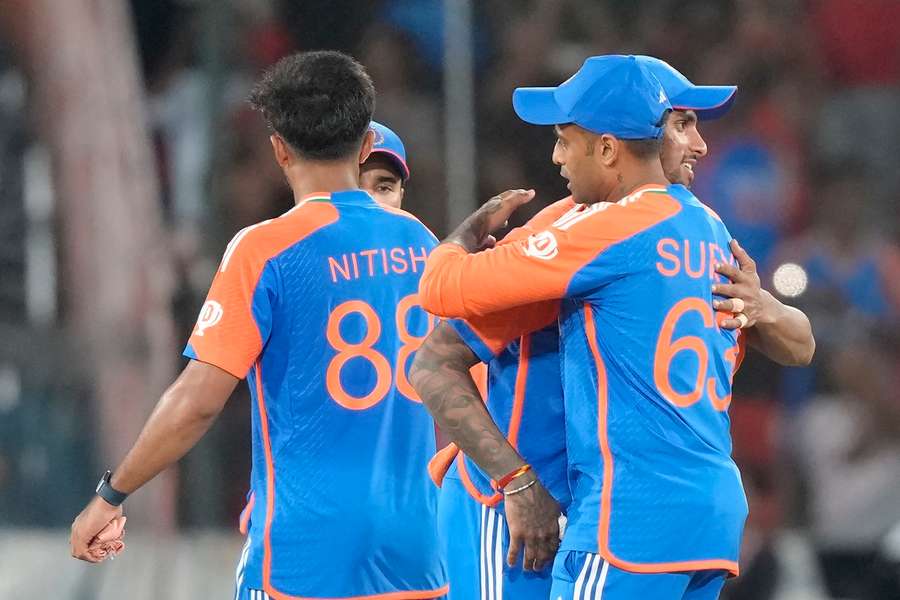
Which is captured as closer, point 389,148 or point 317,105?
point 317,105

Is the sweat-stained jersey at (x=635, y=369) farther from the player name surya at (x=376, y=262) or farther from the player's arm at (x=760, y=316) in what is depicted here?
the player name surya at (x=376, y=262)

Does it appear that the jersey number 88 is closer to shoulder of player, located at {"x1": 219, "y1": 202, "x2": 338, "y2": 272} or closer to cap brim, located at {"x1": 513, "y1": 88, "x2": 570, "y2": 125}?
shoulder of player, located at {"x1": 219, "y1": 202, "x2": 338, "y2": 272}

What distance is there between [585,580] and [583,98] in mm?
933

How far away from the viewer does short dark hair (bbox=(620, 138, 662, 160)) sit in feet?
9.39

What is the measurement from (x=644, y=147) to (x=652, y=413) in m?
0.54

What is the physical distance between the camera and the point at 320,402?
302cm

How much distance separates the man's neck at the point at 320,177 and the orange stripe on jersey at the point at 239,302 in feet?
0.46

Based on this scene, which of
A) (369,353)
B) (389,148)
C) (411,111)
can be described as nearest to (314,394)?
(369,353)

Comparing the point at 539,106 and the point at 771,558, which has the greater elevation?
the point at 539,106

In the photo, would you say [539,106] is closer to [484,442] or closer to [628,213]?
[628,213]

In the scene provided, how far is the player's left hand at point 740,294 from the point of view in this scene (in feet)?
9.33

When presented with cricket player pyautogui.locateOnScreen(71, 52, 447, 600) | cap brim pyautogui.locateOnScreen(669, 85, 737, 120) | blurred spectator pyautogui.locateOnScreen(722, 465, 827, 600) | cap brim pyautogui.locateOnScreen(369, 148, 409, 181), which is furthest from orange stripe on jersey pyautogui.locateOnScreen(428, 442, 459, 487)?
blurred spectator pyautogui.locateOnScreen(722, 465, 827, 600)

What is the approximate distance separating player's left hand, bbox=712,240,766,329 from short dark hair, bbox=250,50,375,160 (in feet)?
2.83

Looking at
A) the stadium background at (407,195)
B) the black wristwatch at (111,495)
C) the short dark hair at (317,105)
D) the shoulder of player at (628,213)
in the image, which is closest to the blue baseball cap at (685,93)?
the shoulder of player at (628,213)
